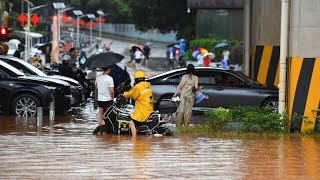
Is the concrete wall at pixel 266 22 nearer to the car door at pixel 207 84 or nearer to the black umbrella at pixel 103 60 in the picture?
the car door at pixel 207 84

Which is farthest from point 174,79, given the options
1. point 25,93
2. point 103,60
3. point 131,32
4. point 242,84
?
point 131,32

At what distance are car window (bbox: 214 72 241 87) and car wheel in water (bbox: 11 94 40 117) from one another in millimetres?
5010

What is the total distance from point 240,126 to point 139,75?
9.11 feet

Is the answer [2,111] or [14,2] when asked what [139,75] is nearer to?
[2,111]

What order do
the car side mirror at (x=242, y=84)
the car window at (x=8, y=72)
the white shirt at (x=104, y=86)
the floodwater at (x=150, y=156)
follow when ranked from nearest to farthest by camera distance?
the floodwater at (x=150, y=156)
the white shirt at (x=104, y=86)
the car window at (x=8, y=72)
the car side mirror at (x=242, y=84)

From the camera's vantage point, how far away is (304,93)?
20.3m

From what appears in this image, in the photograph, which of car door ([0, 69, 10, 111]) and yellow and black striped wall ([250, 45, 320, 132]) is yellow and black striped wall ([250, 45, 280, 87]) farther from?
car door ([0, 69, 10, 111])

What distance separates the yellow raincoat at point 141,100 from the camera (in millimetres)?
19125

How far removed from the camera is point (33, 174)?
1338 centimetres

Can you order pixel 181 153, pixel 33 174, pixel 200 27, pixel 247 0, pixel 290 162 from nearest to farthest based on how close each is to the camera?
pixel 33 174 → pixel 290 162 → pixel 181 153 → pixel 247 0 → pixel 200 27

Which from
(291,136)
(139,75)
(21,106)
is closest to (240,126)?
(291,136)

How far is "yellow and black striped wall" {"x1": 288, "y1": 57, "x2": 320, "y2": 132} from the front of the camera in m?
20.2

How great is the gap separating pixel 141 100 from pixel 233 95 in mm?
6757

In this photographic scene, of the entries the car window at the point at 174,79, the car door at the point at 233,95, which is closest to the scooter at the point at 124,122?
the car door at the point at 233,95
